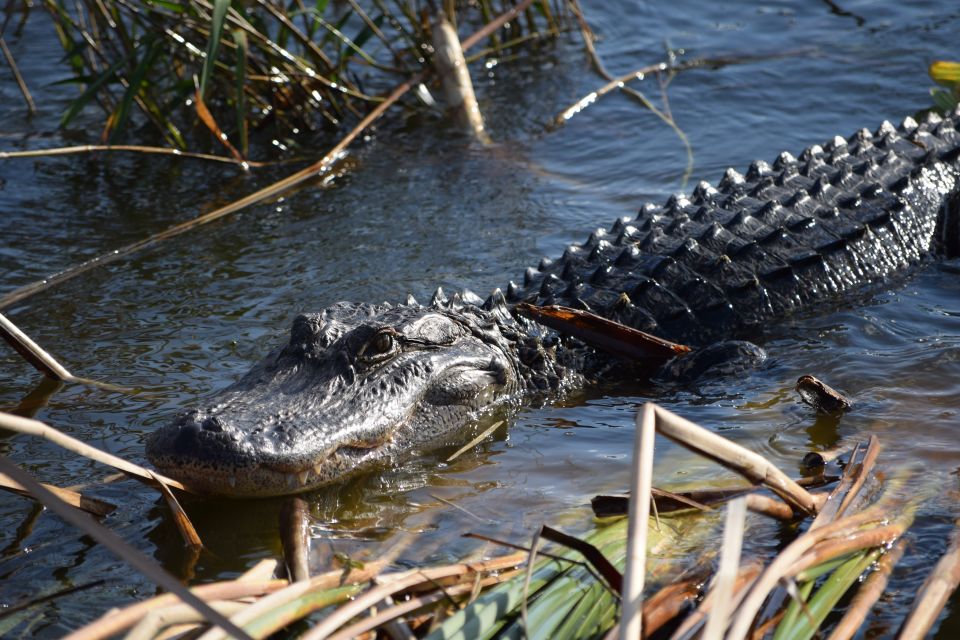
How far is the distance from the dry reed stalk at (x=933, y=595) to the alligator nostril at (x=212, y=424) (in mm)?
1862

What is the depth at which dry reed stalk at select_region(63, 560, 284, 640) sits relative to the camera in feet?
6.56

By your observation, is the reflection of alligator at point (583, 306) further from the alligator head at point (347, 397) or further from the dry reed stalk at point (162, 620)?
the dry reed stalk at point (162, 620)

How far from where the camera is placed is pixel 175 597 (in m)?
2.19

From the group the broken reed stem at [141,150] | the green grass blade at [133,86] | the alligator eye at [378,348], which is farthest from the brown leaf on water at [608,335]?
the green grass blade at [133,86]

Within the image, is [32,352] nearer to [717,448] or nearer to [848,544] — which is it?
[717,448]

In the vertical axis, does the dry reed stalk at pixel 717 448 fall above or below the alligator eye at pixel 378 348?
above

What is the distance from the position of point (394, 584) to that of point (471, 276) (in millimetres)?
3184

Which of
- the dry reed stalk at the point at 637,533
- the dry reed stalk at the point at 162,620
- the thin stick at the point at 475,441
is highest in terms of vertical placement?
the dry reed stalk at the point at 637,533

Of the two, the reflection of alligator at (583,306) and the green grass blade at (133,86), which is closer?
the reflection of alligator at (583,306)

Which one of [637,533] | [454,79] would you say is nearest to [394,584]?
[637,533]

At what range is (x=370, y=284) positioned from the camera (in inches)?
207

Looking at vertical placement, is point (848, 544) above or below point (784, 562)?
below

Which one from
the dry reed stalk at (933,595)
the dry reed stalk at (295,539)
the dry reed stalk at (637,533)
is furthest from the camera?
the dry reed stalk at (295,539)

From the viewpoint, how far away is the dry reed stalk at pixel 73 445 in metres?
2.18
